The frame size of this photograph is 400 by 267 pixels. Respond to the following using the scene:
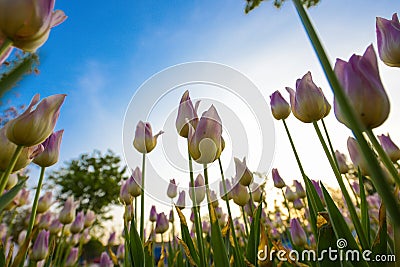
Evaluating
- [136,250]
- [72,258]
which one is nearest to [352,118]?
[136,250]

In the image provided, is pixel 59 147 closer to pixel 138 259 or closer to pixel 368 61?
pixel 138 259

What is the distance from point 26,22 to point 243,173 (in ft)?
3.00

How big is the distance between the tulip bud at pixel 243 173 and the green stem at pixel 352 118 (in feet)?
2.82

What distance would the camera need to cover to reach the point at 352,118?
27 cm

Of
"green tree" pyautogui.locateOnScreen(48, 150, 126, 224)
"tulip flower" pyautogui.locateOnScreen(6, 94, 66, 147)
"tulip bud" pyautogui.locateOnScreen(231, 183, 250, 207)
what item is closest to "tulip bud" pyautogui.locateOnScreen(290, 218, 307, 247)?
"tulip bud" pyautogui.locateOnScreen(231, 183, 250, 207)

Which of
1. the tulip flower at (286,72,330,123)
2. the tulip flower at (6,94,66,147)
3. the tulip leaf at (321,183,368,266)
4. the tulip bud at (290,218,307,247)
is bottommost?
the tulip leaf at (321,183,368,266)

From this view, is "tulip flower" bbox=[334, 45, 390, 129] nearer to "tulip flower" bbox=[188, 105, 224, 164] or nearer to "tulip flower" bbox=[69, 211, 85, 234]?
"tulip flower" bbox=[188, 105, 224, 164]

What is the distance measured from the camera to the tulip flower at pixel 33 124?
501 millimetres

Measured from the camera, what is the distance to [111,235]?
249 centimetres

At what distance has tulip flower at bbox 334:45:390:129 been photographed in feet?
1.24

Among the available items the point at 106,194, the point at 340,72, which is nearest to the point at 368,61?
the point at 340,72

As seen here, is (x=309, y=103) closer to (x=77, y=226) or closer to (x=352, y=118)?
(x=352, y=118)

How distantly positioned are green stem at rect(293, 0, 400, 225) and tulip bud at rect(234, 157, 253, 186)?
2.82 feet

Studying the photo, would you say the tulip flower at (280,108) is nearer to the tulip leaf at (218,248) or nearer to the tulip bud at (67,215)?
the tulip leaf at (218,248)
